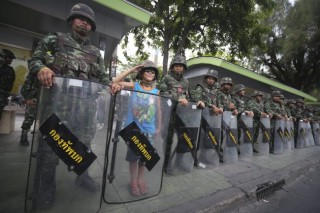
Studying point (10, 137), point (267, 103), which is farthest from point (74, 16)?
point (267, 103)

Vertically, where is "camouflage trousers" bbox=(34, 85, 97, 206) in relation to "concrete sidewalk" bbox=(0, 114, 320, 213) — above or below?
above

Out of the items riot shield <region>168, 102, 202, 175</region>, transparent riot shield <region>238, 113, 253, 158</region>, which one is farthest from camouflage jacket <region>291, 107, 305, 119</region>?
riot shield <region>168, 102, 202, 175</region>

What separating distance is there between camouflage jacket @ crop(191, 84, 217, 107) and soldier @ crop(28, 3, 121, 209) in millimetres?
2085

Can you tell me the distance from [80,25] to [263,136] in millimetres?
5078

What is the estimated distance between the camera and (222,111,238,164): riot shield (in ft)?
12.9

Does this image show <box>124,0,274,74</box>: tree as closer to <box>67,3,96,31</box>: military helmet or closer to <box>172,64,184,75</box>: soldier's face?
<box>172,64,184,75</box>: soldier's face

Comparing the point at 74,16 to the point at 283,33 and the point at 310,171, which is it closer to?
the point at 310,171

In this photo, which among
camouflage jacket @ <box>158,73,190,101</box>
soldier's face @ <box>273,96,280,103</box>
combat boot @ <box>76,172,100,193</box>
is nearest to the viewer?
combat boot @ <box>76,172,100,193</box>

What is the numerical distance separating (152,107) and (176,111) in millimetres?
928

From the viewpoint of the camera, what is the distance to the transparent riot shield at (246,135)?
450cm

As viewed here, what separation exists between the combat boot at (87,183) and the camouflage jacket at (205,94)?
2.60 metres

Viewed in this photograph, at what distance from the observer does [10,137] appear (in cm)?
455

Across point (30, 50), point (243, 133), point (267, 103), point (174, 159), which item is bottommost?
point (174, 159)

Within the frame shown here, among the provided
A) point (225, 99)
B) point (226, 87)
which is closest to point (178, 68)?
point (225, 99)
